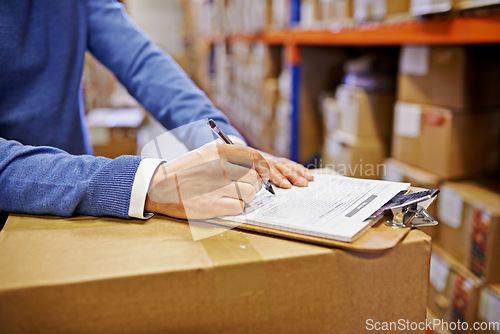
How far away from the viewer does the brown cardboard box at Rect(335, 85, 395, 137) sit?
185 centimetres

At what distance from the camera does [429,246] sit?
0.52 metres

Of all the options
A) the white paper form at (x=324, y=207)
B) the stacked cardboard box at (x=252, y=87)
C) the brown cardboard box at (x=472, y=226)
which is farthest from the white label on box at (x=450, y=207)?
the stacked cardboard box at (x=252, y=87)

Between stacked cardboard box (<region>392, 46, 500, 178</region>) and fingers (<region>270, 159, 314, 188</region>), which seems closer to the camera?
fingers (<region>270, 159, 314, 188</region>)

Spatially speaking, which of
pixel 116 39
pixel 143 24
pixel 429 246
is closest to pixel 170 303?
pixel 429 246

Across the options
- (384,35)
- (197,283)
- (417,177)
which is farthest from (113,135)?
(197,283)

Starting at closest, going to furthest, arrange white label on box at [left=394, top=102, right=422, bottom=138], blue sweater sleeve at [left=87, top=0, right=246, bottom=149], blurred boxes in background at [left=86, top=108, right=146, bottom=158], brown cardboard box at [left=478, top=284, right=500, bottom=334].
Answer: blue sweater sleeve at [left=87, top=0, right=246, bottom=149]
brown cardboard box at [left=478, top=284, right=500, bottom=334]
white label on box at [left=394, top=102, right=422, bottom=138]
blurred boxes in background at [left=86, top=108, right=146, bottom=158]

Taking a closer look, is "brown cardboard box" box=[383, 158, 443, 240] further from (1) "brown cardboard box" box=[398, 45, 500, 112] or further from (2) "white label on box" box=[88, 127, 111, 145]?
(2) "white label on box" box=[88, 127, 111, 145]

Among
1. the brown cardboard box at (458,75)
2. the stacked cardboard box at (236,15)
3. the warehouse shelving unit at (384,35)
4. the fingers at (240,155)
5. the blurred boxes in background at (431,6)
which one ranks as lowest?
the fingers at (240,155)

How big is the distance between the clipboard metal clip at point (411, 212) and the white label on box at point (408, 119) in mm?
940

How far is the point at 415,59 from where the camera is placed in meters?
1.47

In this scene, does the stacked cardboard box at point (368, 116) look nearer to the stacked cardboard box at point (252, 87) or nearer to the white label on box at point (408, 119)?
the white label on box at point (408, 119)

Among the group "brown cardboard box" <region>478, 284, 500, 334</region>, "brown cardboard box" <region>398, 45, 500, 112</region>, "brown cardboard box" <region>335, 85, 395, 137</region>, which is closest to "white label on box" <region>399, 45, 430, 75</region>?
"brown cardboard box" <region>398, 45, 500, 112</region>

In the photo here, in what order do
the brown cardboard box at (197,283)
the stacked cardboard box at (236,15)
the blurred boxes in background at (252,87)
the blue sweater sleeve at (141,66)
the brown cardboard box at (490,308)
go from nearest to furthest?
1. the brown cardboard box at (197,283)
2. the blue sweater sleeve at (141,66)
3. the brown cardboard box at (490,308)
4. the stacked cardboard box at (236,15)
5. the blurred boxes in background at (252,87)

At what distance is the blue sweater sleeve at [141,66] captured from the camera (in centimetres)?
97
